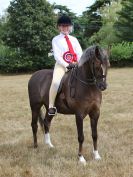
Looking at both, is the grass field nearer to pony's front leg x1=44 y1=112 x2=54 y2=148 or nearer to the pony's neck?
pony's front leg x1=44 y1=112 x2=54 y2=148

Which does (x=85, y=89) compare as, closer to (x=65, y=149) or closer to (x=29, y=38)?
(x=65, y=149)

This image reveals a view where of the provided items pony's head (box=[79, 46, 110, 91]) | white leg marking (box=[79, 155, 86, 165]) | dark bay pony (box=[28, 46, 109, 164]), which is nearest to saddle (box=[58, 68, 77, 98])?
dark bay pony (box=[28, 46, 109, 164])

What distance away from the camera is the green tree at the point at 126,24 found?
47.4m

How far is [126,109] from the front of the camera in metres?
12.2

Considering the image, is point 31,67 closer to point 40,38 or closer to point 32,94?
point 40,38

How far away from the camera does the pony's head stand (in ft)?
19.4

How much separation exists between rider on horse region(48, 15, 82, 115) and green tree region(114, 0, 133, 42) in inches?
1620

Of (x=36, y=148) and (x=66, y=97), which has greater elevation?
(x=66, y=97)

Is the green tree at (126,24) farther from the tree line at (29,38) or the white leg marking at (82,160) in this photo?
the white leg marking at (82,160)

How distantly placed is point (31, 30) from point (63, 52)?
30.4 meters

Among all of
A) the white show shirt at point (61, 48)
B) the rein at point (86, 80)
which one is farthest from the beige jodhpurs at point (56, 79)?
the rein at point (86, 80)

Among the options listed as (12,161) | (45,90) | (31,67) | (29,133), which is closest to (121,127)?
(29,133)

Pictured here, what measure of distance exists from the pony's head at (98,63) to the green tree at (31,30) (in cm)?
3035

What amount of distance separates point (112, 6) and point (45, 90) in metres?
56.2
